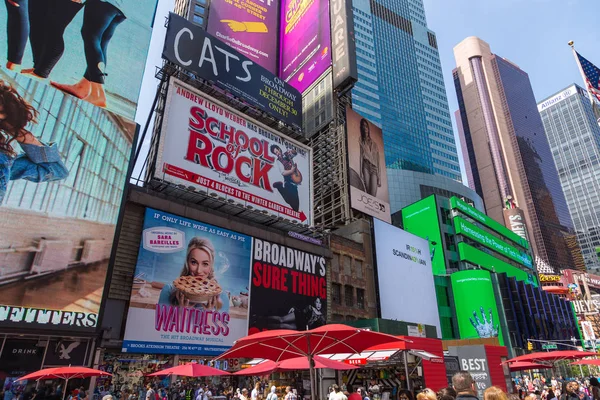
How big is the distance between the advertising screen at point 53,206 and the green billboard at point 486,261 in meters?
49.7

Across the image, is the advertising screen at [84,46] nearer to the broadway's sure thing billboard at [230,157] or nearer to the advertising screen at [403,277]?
the broadway's sure thing billboard at [230,157]

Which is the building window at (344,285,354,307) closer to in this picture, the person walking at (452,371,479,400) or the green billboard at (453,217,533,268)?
the green billboard at (453,217,533,268)

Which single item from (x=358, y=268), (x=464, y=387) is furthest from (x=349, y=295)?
(x=464, y=387)

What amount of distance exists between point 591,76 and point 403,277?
92.1ft

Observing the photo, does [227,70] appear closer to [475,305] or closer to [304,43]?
[304,43]

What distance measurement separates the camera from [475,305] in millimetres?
51562

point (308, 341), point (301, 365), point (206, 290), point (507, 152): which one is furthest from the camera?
point (507, 152)

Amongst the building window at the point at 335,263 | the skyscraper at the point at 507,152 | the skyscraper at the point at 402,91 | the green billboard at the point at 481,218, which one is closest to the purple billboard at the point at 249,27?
the building window at the point at 335,263

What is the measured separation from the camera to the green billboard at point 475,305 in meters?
50.7

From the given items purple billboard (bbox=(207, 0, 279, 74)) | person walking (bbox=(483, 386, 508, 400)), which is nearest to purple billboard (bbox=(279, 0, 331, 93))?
purple billboard (bbox=(207, 0, 279, 74))

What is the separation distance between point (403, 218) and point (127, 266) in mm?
50557

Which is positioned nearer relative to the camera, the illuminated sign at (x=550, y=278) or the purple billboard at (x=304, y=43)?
A: the purple billboard at (x=304, y=43)

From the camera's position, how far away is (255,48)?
52906mm

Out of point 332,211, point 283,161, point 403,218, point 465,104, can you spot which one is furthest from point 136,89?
point 465,104
